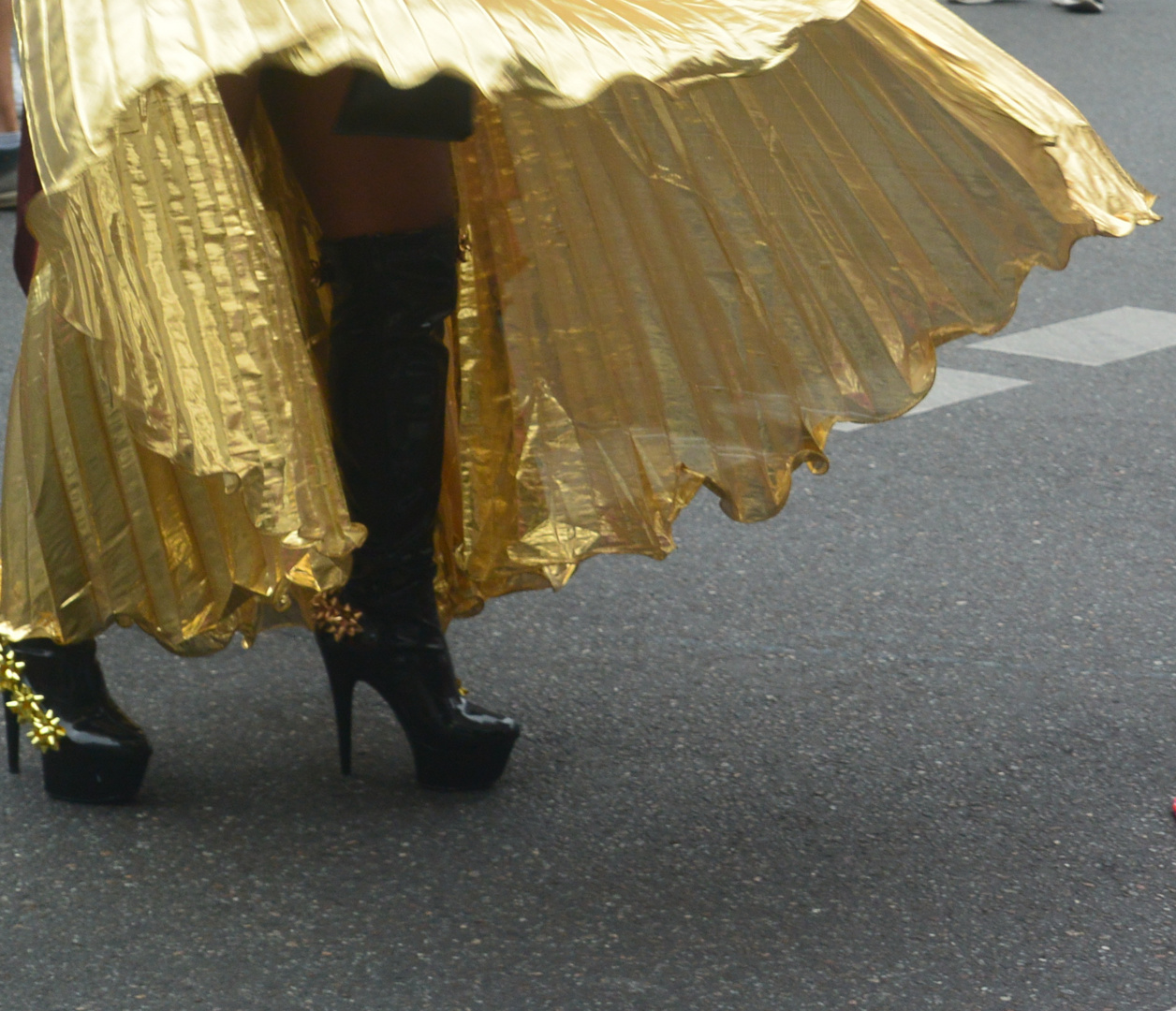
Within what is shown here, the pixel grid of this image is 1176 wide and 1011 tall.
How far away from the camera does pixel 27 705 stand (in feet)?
5.99

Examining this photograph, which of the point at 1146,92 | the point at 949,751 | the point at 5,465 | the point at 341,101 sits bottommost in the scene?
the point at 1146,92

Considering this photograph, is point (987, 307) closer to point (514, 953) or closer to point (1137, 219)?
point (1137, 219)

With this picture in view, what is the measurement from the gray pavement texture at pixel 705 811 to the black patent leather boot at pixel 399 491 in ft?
0.29

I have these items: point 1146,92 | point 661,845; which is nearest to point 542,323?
point 661,845

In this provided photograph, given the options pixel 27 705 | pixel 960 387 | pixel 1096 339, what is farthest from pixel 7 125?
pixel 27 705

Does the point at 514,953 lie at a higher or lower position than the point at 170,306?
lower

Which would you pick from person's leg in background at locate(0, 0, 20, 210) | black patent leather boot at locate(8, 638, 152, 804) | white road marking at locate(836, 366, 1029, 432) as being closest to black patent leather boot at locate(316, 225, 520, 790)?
black patent leather boot at locate(8, 638, 152, 804)

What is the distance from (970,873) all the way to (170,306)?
1012mm

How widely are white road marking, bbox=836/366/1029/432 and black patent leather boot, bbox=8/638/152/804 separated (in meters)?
2.11

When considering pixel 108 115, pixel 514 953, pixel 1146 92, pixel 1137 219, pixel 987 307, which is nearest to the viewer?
pixel 108 115

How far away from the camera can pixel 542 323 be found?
2.04 m

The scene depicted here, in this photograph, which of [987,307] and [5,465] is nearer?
[5,465]

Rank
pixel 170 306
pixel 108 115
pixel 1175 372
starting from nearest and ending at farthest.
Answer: pixel 108 115 < pixel 170 306 < pixel 1175 372

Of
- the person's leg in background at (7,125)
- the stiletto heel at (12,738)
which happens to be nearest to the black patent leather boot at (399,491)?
the stiletto heel at (12,738)
